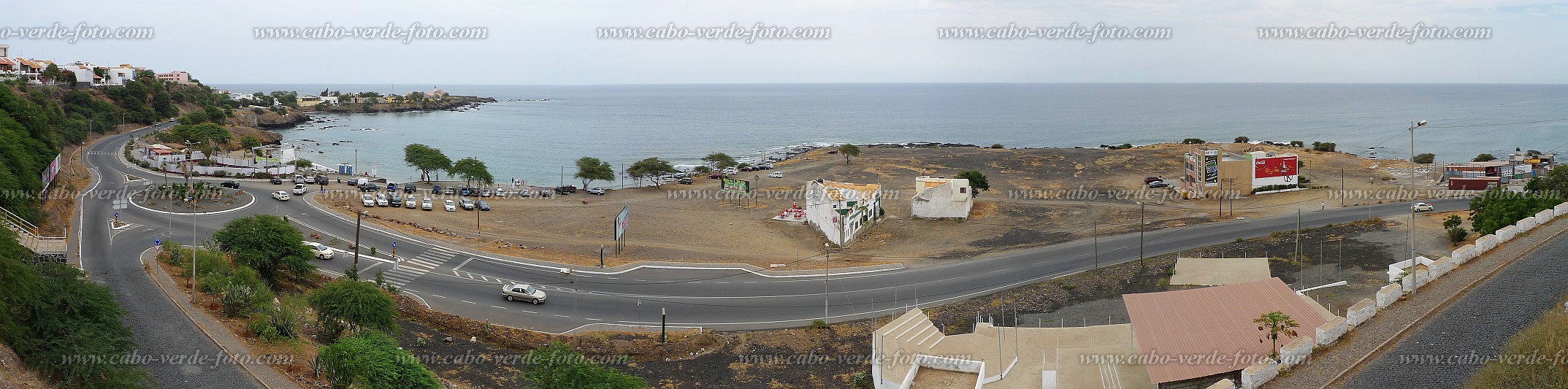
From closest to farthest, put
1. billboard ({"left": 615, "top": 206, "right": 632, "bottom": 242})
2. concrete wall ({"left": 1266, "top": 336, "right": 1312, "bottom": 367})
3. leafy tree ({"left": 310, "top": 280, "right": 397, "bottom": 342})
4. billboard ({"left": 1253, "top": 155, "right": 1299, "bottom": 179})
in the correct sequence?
concrete wall ({"left": 1266, "top": 336, "right": 1312, "bottom": 367}), leafy tree ({"left": 310, "top": 280, "right": 397, "bottom": 342}), billboard ({"left": 615, "top": 206, "right": 632, "bottom": 242}), billboard ({"left": 1253, "top": 155, "right": 1299, "bottom": 179})

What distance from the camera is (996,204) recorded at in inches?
2314

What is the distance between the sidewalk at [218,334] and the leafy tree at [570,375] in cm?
586

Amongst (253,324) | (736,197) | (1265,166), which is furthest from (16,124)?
(1265,166)

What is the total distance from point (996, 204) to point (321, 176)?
154ft

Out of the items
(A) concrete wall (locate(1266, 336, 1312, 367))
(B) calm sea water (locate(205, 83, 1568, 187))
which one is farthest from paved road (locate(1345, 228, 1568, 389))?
(B) calm sea water (locate(205, 83, 1568, 187))

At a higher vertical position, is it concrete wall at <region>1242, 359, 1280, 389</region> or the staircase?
the staircase

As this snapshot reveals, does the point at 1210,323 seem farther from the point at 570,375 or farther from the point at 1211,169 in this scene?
the point at 1211,169

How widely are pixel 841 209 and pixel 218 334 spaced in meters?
28.6

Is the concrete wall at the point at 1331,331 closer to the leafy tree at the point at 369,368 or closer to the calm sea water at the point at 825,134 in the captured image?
the leafy tree at the point at 369,368

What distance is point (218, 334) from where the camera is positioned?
24.0m

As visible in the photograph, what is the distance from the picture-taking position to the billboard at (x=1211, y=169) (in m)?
57.4

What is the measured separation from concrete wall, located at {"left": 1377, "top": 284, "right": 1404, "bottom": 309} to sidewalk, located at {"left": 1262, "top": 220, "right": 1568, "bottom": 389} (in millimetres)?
117

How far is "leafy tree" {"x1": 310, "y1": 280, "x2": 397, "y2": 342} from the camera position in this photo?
1015 inches

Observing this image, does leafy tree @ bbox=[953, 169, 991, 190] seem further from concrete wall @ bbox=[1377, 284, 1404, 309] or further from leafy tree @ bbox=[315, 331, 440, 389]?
leafy tree @ bbox=[315, 331, 440, 389]
